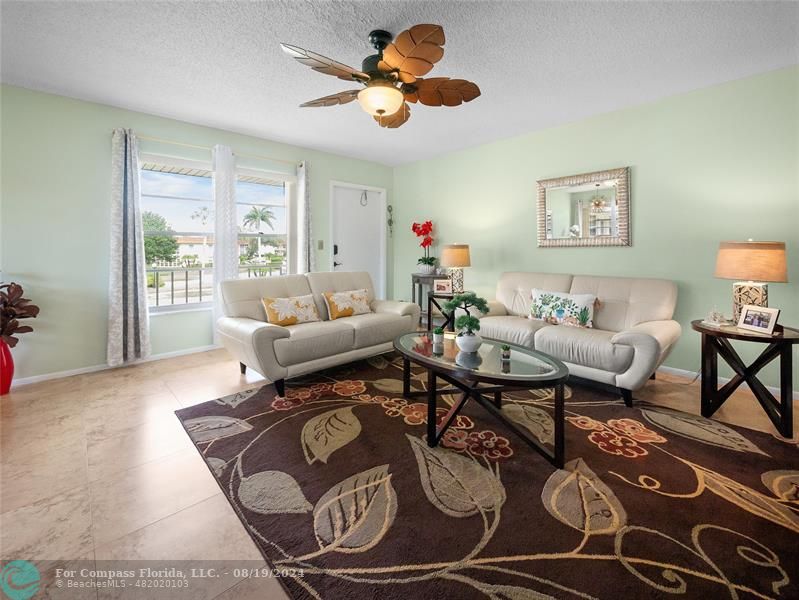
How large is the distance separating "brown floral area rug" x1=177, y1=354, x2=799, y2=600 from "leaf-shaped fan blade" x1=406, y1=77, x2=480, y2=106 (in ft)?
6.85

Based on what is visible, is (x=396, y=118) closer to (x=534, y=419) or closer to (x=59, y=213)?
(x=534, y=419)

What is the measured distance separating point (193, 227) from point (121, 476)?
3.06 m

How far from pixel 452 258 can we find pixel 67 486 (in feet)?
12.4

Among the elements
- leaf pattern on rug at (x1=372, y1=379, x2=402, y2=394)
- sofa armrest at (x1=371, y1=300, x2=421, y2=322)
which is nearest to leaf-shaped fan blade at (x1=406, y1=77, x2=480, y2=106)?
sofa armrest at (x1=371, y1=300, x2=421, y2=322)

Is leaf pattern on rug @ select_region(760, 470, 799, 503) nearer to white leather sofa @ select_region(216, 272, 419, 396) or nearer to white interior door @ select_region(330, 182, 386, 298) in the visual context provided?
white leather sofa @ select_region(216, 272, 419, 396)

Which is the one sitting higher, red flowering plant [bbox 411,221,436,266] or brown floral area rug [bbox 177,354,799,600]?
red flowering plant [bbox 411,221,436,266]

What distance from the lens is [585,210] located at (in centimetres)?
386

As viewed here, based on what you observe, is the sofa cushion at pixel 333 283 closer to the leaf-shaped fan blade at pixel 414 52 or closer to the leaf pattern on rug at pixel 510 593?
the leaf-shaped fan blade at pixel 414 52

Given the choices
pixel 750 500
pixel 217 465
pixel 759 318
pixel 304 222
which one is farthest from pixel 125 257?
pixel 759 318

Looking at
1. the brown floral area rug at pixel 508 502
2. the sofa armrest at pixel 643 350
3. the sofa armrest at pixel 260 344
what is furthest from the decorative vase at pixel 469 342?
the sofa armrest at pixel 260 344

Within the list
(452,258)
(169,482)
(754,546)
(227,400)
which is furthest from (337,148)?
(754,546)

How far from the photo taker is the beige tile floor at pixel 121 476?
143cm

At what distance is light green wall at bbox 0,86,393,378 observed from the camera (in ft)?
10.2

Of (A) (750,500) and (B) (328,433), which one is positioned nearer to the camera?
(A) (750,500)
